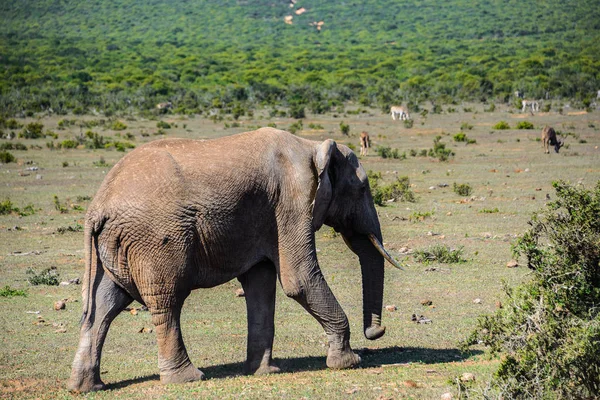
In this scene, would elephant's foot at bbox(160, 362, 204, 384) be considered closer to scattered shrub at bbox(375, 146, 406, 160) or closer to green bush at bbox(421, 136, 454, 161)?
green bush at bbox(421, 136, 454, 161)

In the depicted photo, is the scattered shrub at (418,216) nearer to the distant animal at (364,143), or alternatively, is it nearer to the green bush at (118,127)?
the distant animal at (364,143)

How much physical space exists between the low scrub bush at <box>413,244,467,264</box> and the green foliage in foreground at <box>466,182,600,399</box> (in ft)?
24.5

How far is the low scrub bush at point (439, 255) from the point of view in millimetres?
14953

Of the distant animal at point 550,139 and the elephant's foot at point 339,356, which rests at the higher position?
the elephant's foot at point 339,356

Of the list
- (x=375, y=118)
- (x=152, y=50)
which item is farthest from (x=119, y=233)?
(x=152, y=50)

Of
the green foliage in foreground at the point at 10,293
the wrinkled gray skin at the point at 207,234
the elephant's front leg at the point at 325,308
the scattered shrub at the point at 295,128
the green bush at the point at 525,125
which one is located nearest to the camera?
the wrinkled gray skin at the point at 207,234

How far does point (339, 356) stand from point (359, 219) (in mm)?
1461

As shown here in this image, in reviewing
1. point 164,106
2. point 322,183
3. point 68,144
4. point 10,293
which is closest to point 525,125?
point 68,144

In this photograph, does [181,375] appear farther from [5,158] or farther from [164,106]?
[164,106]

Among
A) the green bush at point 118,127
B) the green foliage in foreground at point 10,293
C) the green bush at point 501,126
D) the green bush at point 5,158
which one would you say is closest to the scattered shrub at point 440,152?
the green bush at point 501,126

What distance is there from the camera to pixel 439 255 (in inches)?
595

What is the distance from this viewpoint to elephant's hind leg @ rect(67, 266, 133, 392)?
8.27 m

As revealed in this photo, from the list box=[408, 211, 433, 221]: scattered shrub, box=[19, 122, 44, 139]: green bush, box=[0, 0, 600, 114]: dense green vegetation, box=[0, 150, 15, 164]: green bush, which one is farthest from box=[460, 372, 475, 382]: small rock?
box=[0, 0, 600, 114]: dense green vegetation

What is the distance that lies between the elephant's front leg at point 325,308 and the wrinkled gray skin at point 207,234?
0.03 ft
